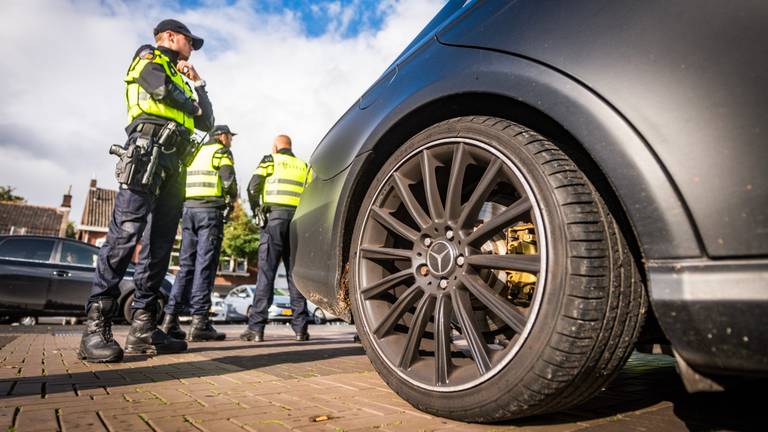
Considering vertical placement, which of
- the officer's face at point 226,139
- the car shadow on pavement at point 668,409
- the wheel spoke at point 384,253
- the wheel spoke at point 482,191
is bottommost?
the car shadow on pavement at point 668,409

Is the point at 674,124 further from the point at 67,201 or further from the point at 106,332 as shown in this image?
the point at 67,201

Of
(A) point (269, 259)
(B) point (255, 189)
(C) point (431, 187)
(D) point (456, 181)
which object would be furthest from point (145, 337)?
(D) point (456, 181)

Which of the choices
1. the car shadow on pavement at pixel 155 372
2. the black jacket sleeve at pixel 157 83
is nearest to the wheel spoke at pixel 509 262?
the car shadow on pavement at pixel 155 372

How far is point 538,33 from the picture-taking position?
1.35 meters

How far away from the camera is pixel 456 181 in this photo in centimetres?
164

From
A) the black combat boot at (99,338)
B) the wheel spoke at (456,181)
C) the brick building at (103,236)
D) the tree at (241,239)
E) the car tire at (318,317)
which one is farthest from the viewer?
the brick building at (103,236)

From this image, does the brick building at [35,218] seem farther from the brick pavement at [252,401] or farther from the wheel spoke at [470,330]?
the wheel spoke at [470,330]

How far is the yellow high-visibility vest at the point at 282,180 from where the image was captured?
16.2ft

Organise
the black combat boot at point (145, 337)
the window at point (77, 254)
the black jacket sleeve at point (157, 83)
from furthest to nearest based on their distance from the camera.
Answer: the window at point (77, 254) < the black combat boot at point (145, 337) < the black jacket sleeve at point (157, 83)

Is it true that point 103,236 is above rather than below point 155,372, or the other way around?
above

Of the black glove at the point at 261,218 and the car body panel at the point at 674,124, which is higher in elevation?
the black glove at the point at 261,218

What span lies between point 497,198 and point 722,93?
1.21 m

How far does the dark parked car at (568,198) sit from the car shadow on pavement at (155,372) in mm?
1115

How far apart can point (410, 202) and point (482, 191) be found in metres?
0.33
